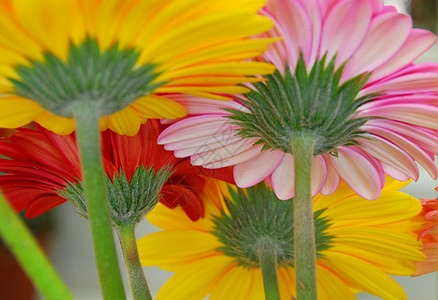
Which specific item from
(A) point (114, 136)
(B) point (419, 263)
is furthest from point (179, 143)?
(B) point (419, 263)

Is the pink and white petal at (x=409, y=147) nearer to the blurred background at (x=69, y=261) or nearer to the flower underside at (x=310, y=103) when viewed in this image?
the flower underside at (x=310, y=103)

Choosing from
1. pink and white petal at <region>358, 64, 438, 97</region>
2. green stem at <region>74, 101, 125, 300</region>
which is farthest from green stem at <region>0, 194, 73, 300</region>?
pink and white petal at <region>358, 64, 438, 97</region>

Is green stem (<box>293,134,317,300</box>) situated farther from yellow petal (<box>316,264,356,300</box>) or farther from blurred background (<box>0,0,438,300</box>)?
blurred background (<box>0,0,438,300</box>)

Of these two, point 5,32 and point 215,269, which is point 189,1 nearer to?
point 5,32

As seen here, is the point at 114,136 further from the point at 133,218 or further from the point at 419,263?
the point at 419,263

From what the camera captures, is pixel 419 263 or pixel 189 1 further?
pixel 419 263

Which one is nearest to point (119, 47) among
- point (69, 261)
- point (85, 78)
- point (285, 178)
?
point (85, 78)
